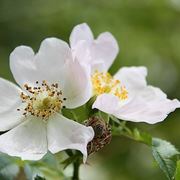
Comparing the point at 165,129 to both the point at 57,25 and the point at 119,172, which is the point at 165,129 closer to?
the point at 119,172

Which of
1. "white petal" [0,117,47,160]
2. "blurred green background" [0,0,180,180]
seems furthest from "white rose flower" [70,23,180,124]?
"blurred green background" [0,0,180,180]

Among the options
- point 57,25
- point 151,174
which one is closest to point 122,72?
point 151,174

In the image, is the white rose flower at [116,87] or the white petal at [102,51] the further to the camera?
the white petal at [102,51]

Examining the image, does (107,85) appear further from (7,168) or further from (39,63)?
(7,168)

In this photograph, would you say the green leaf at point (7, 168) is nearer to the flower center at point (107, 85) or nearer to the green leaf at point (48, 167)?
the green leaf at point (48, 167)

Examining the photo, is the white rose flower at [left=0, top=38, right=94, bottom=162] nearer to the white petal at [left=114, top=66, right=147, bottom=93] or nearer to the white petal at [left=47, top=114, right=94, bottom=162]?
the white petal at [left=47, top=114, right=94, bottom=162]

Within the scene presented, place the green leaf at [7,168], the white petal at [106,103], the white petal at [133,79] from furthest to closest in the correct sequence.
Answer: the white petal at [133,79] → the green leaf at [7,168] → the white petal at [106,103]

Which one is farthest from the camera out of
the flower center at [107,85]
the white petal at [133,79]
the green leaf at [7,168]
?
the white petal at [133,79]

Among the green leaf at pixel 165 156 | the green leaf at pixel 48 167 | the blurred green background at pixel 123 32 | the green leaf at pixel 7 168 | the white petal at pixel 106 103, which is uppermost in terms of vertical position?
the white petal at pixel 106 103

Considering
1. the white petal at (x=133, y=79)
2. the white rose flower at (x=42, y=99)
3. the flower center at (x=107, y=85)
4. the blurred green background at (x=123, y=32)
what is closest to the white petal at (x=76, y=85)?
the white rose flower at (x=42, y=99)
